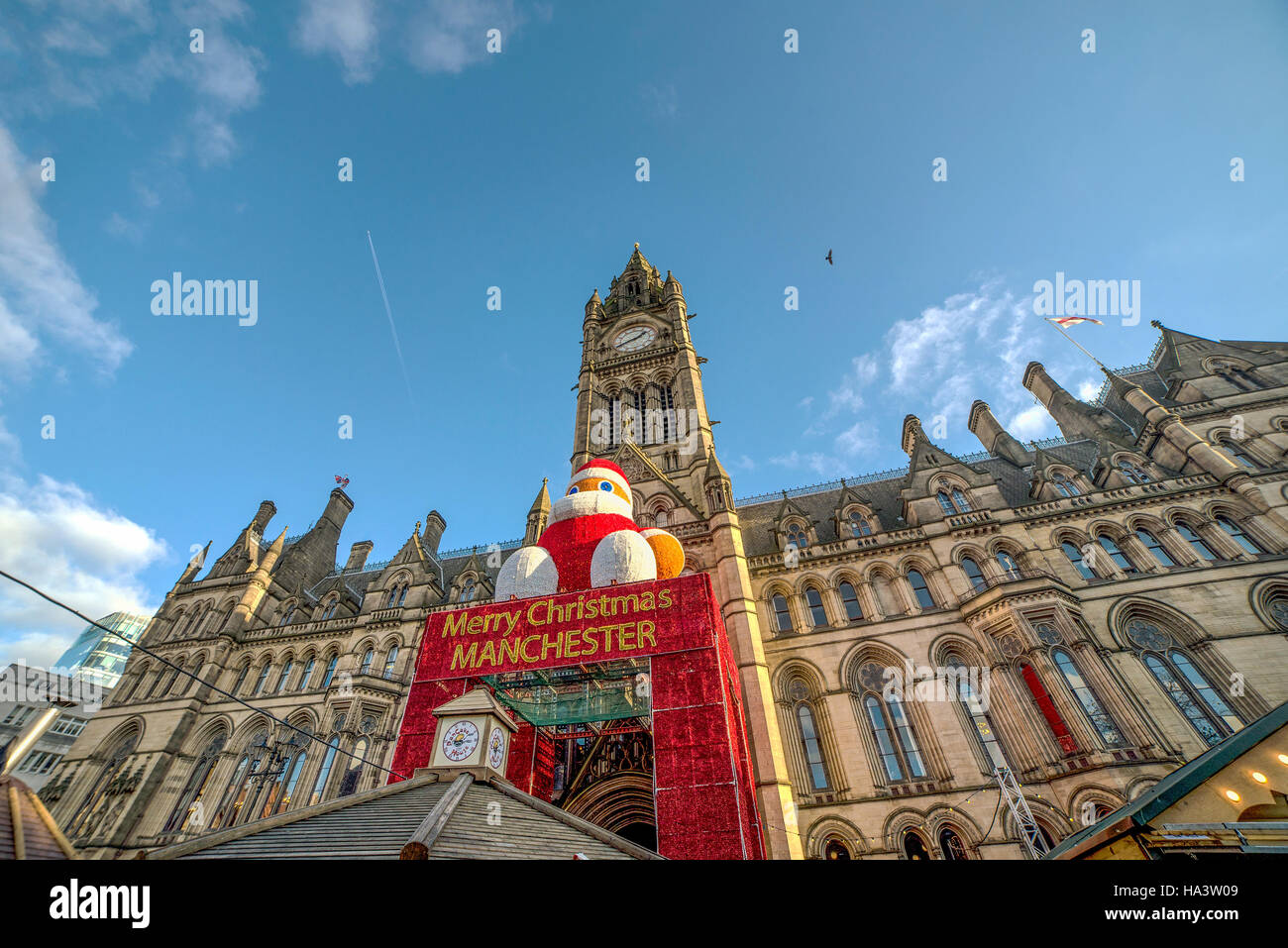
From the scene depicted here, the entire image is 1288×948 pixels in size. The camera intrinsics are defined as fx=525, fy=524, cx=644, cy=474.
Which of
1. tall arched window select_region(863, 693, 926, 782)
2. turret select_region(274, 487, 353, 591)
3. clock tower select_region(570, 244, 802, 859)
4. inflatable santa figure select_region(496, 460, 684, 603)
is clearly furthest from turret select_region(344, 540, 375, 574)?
tall arched window select_region(863, 693, 926, 782)

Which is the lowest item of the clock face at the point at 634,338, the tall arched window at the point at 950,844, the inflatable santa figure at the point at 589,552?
the tall arched window at the point at 950,844

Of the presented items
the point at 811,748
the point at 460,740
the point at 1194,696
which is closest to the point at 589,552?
the point at 460,740

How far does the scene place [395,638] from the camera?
25.1 metres

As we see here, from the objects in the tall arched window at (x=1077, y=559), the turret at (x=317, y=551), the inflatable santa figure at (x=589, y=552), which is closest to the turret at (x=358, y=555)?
the turret at (x=317, y=551)

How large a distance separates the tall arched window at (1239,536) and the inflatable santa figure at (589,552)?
68.6 feet

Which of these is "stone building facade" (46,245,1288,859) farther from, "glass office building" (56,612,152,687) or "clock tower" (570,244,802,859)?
"glass office building" (56,612,152,687)

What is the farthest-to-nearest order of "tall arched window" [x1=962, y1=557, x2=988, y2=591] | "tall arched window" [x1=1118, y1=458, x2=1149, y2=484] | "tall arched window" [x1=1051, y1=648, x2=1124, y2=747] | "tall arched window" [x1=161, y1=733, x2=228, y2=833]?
"tall arched window" [x1=1118, y1=458, x2=1149, y2=484], "tall arched window" [x1=161, y1=733, x2=228, y2=833], "tall arched window" [x1=962, y1=557, x2=988, y2=591], "tall arched window" [x1=1051, y1=648, x2=1124, y2=747]

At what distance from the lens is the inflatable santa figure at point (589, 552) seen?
13859mm

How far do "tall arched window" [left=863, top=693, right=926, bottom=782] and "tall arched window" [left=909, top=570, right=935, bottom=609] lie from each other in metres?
4.11

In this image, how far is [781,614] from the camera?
21625mm

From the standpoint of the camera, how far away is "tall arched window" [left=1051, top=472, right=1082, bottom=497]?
73.6ft

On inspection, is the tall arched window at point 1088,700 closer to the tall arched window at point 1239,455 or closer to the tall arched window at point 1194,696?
the tall arched window at point 1194,696
